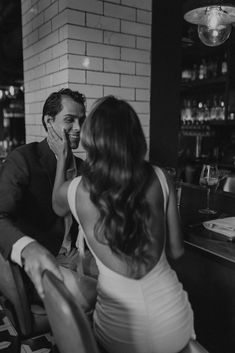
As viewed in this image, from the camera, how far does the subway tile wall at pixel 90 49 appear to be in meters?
2.30

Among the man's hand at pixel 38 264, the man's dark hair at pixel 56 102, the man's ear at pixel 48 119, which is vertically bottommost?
the man's hand at pixel 38 264

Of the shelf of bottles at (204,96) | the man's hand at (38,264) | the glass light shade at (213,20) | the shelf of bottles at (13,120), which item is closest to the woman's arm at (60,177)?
the man's hand at (38,264)

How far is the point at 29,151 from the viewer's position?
5.46ft

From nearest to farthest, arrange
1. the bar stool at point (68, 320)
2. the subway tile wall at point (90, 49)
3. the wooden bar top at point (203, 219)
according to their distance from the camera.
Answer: the bar stool at point (68, 320), the wooden bar top at point (203, 219), the subway tile wall at point (90, 49)

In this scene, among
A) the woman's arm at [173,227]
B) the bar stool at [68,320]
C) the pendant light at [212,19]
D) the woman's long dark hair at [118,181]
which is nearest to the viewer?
the bar stool at [68,320]

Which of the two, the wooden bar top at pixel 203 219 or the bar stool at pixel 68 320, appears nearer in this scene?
the bar stool at pixel 68 320

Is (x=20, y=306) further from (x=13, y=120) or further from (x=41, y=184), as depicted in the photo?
(x=13, y=120)

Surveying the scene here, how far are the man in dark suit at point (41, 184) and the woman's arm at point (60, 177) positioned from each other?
0.16 feet

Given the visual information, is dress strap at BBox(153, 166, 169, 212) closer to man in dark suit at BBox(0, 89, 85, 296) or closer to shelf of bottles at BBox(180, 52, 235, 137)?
man in dark suit at BBox(0, 89, 85, 296)

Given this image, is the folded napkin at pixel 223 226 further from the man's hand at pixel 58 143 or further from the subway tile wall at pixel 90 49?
the subway tile wall at pixel 90 49

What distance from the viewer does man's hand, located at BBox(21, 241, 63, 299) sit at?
93 centimetres

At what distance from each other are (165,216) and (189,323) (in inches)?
13.3

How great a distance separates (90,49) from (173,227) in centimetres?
161

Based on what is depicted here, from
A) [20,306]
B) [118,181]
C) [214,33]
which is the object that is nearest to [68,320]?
[118,181]
